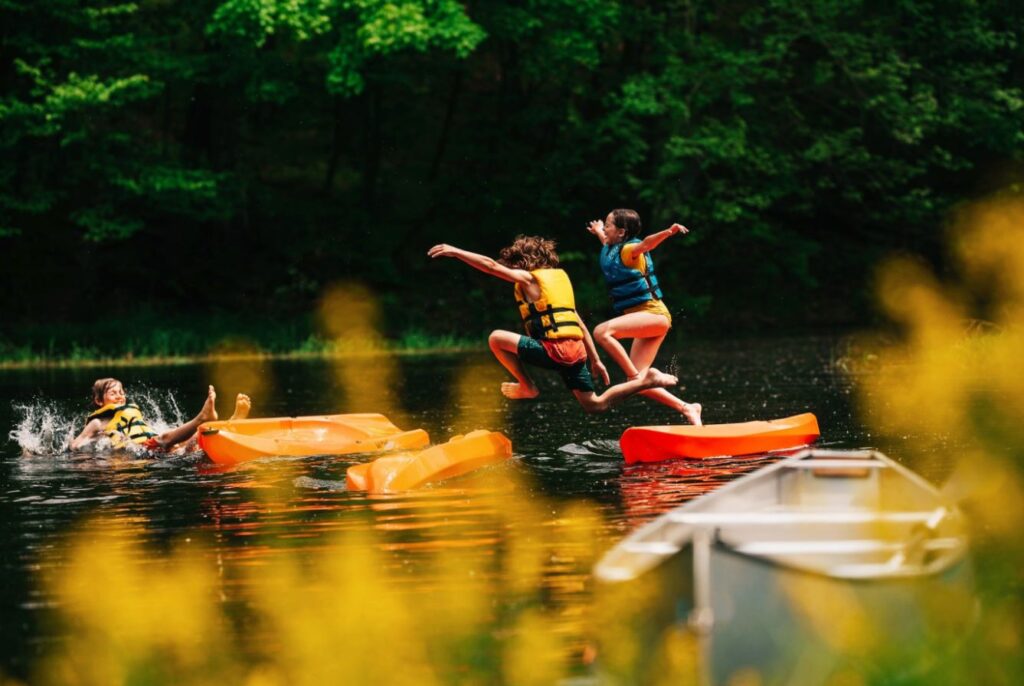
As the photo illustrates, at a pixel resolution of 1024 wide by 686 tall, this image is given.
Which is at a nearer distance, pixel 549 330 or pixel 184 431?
pixel 549 330

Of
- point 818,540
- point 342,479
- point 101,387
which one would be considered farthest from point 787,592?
point 101,387

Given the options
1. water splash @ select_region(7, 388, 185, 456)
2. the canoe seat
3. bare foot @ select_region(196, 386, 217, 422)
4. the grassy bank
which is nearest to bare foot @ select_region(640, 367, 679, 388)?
bare foot @ select_region(196, 386, 217, 422)

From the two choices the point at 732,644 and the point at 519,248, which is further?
the point at 519,248

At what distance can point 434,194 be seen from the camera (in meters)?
32.8

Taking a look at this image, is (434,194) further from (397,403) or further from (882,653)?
(882,653)

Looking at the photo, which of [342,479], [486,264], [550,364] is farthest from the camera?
[550,364]

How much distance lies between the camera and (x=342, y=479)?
1024 cm

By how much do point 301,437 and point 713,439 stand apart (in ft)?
11.4

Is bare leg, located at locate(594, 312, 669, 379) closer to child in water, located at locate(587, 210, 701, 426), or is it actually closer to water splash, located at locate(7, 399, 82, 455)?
child in water, located at locate(587, 210, 701, 426)

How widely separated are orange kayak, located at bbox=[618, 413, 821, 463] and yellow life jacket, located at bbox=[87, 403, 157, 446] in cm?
409

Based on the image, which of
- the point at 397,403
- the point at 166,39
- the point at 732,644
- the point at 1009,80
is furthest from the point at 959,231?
the point at 732,644

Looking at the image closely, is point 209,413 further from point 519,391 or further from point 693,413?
point 693,413

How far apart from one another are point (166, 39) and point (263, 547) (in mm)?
22328

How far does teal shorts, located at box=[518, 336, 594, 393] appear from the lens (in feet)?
36.0
